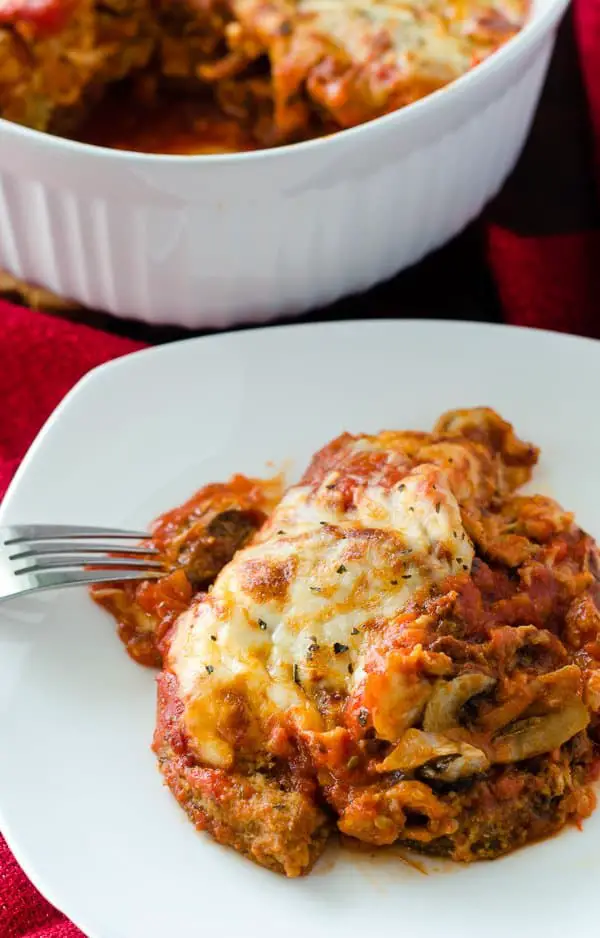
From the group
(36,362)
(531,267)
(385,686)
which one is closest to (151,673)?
(385,686)

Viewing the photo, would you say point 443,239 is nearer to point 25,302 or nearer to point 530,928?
point 25,302

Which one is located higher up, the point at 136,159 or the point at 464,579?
the point at 136,159

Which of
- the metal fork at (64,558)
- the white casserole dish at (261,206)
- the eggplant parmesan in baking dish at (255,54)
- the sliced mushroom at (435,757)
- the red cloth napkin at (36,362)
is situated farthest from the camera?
the eggplant parmesan in baking dish at (255,54)

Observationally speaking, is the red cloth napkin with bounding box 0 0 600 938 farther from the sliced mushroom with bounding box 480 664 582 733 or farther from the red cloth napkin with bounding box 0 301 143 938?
the sliced mushroom with bounding box 480 664 582 733

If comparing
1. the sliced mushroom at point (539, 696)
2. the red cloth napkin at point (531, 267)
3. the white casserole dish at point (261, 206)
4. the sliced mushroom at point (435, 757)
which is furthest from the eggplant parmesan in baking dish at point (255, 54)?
the sliced mushroom at point (435, 757)

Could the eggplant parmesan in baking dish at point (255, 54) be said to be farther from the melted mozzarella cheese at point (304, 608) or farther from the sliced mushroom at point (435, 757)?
the sliced mushroom at point (435, 757)

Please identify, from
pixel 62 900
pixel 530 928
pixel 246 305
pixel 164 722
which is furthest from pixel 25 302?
pixel 530 928

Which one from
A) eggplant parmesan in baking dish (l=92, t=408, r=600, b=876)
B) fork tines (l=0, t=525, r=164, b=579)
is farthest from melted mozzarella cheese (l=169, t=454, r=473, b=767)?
fork tines (l=0, t=525, r=164, b=579)

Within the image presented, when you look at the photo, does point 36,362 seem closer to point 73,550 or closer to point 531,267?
point 73,550
